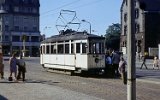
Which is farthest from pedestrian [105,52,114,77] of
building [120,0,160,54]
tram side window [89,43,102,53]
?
building [120,0,160,54]

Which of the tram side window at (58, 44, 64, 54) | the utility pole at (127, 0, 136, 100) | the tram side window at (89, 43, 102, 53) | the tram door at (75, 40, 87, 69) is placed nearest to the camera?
the utility pole at (127, 0, 136, 100)

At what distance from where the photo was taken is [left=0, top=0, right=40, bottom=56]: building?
134 m

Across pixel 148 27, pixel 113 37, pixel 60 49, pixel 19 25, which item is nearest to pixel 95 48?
pixel 60 49

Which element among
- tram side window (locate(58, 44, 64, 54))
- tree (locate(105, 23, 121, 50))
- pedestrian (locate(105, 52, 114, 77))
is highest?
tree (locate(105, 23, 121, 50))

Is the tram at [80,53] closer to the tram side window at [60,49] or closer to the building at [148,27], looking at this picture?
the tram side window at [60,49]

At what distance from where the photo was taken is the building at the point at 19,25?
13362cm

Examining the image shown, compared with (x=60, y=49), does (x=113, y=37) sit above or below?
above

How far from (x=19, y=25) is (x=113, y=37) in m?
30.6

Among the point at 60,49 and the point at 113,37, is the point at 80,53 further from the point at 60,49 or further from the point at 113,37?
the point at 113,37

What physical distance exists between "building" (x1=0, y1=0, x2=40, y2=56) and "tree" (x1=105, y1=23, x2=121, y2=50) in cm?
2231

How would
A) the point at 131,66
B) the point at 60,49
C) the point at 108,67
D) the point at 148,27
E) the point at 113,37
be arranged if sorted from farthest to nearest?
1. the point at 113,37
2. the point at 148,27
3. the point at 60,49
4. the point at 108,67
5. the point at 131,66

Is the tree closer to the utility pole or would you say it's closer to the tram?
the tram

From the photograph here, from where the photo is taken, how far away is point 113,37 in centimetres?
14338

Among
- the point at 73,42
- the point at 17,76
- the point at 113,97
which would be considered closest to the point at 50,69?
the point at 73,42
